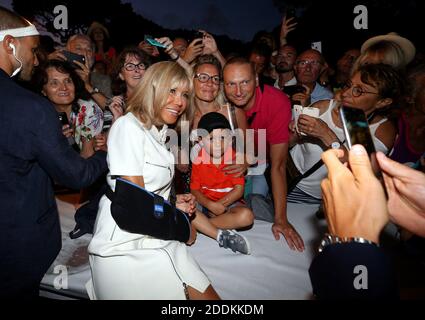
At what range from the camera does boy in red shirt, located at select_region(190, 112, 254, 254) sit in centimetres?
263

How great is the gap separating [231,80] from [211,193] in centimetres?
118

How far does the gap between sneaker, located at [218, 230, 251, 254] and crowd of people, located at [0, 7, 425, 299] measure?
1 cm

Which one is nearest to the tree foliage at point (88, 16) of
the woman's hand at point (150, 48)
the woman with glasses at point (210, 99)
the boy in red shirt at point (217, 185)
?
the woman's hand at point (150, 48)

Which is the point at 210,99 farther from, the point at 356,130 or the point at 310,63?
the point at 356,130

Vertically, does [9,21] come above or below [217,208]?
above

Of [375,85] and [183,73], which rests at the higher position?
[183,73]

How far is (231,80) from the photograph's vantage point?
277cm

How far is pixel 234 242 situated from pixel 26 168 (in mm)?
1669

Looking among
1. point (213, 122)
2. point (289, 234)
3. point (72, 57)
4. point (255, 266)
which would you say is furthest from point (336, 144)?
point (72, 57)

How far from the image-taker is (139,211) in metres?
1.52

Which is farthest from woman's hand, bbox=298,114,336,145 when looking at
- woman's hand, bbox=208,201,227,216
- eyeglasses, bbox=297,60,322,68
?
eyeglasses, bbox=297,60,322,68
